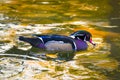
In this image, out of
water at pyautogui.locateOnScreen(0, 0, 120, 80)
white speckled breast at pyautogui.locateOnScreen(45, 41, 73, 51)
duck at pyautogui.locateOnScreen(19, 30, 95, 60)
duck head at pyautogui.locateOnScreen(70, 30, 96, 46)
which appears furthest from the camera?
duck head at pyautogui.locateOnScreen(70, 30, 96, 46)

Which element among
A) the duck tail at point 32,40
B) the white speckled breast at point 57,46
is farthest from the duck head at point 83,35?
the duck tail at point 32,40

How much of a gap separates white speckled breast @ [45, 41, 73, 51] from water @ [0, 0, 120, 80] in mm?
277

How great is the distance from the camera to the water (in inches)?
382

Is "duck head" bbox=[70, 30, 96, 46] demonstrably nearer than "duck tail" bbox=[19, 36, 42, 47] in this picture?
No

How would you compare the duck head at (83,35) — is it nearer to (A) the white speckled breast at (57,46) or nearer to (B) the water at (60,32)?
(B) the water at (60,32)

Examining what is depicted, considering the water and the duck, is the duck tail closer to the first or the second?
the duck

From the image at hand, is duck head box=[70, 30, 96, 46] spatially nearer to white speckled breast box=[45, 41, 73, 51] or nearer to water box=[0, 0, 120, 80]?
water box=[0, 0, 120, 80]

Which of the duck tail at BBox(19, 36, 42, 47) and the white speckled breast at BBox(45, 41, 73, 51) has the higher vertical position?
the duck tail at BBox(19, 36, 42, 47)

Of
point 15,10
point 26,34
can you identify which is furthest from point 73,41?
point 15,10

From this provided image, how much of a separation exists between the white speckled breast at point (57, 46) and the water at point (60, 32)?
0.91 feet

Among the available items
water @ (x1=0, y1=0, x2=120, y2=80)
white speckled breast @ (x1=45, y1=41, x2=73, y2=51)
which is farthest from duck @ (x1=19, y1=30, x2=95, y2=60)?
water @ (x1=0, y1=0, x2=120, y2=80)

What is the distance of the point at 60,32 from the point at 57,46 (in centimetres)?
158

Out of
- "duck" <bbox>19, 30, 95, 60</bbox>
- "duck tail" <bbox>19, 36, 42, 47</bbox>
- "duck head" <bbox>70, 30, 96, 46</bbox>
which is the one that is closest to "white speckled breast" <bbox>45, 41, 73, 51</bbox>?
"duck" <bbox>19, 30, 95, 60</bbox>

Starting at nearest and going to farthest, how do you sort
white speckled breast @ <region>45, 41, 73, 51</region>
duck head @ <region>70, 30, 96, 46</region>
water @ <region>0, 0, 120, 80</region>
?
water @ <region>0, 0, 120, 80</region>
white speckled breast @ <region>45, 41, 73, 51</region>
duck head @ <region>70, 30, 96, 46</region>
